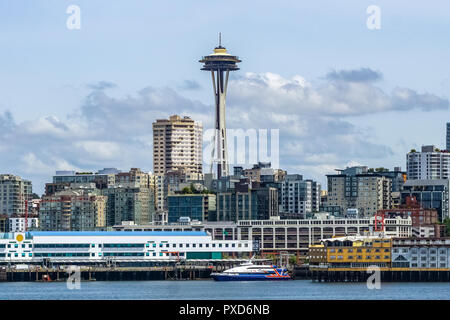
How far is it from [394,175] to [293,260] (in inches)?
2371

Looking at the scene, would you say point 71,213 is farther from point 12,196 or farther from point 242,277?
point 242,277

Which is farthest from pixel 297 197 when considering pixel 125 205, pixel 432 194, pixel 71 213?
pixel 71 213

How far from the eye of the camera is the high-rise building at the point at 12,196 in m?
182

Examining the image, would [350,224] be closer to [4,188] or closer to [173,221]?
[173,221]

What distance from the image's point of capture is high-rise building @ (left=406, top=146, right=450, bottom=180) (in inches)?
7411

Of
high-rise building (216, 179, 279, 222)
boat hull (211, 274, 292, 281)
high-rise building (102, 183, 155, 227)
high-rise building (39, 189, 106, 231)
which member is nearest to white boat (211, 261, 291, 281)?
boat hull (211, 274, 292, 281)

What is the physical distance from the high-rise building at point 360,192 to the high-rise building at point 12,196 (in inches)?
2073

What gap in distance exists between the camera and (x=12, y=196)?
18262 cm

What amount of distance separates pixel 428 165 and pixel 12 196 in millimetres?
71684

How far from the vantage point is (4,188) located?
18350 cm

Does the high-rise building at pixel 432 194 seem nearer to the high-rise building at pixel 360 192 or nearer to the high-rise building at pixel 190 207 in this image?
the high-rise building at pixel 360 192

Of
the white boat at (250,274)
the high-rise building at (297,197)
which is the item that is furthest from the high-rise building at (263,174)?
the white boat at (250,274)

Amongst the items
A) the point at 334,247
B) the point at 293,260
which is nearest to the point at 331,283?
the point at 334,247

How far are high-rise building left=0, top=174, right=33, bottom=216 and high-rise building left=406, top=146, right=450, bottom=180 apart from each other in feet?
217
